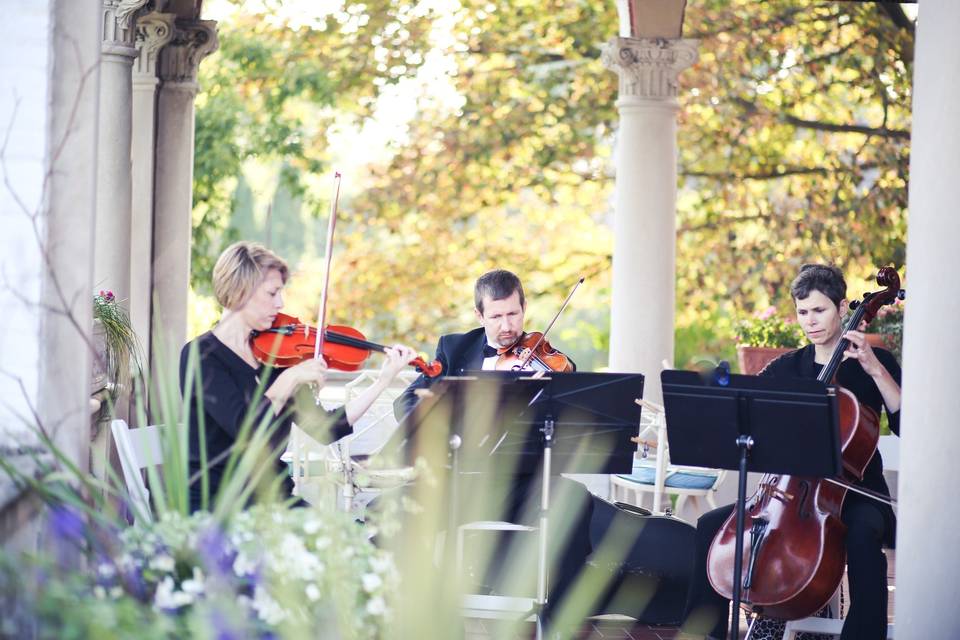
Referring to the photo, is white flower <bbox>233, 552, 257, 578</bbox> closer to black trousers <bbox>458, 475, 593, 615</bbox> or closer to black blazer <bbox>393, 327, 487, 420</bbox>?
black trousers <bbox>458, 475, 593, 615</bbox>

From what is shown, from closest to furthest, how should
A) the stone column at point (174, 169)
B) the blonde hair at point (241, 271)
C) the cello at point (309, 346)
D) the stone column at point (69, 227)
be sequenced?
the stone column at point (69, 227)
the blonde hair at point (241, 271)
the cello at point (309, 346)
the stone column at point (174, 169)

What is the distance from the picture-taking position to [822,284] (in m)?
4.32

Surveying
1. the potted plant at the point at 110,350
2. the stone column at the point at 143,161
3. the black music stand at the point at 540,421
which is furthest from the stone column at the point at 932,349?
the stone column at the point at 143,161

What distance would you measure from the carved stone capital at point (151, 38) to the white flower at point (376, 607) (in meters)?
5.24

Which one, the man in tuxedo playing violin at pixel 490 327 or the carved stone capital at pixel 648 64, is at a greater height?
the carved stone capital at pixel 648 64

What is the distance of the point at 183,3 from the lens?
725cm

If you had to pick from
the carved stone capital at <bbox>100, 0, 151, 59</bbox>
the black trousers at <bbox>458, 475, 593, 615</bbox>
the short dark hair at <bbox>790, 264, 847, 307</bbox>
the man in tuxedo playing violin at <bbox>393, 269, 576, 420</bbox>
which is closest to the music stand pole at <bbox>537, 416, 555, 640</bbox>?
the black trousers at <bbox>458, 475, 593, 615</bbox>

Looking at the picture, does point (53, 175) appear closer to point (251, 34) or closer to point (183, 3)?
point (183, 3)

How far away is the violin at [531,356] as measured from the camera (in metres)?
4.52

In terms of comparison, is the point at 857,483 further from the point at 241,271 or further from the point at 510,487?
the point at 241,271

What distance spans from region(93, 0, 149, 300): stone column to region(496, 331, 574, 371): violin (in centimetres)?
247

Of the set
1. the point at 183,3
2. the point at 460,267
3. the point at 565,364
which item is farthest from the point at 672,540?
the point at 460,267

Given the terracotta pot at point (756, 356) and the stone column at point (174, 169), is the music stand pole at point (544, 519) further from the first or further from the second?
the stone column at point (174, 169)

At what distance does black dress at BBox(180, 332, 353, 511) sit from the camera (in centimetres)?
363
